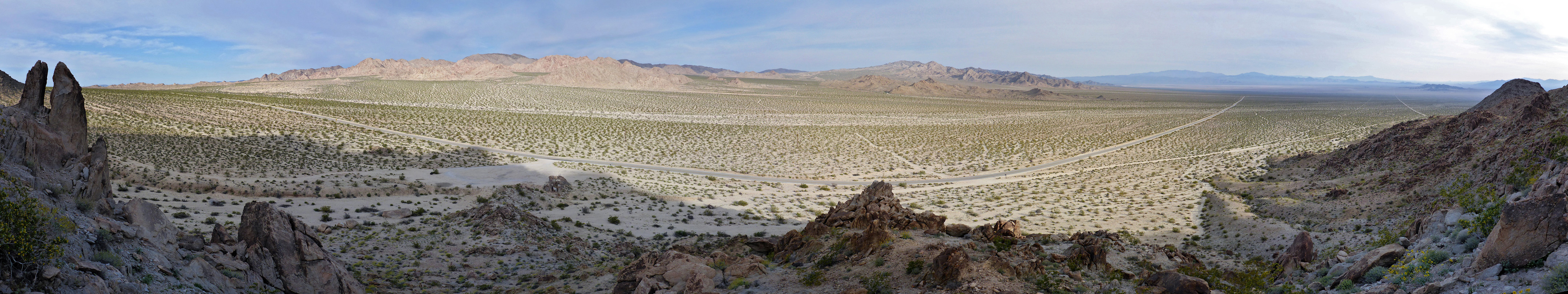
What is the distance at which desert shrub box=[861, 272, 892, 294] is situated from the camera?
1047cm

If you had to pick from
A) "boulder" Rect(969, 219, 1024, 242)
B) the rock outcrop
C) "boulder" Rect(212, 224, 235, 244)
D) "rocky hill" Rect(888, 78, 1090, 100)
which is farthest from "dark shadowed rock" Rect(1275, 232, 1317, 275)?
"rocky hill" Rect(888, 78, 1090, 100)

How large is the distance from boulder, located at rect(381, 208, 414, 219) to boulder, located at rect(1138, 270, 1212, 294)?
18488 millimetres

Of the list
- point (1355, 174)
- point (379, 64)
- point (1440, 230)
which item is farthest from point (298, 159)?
point (379, 64)

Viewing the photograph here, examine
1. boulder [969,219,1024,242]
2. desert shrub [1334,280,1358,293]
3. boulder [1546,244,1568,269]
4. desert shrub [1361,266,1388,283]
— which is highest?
boulder [1546,244,1568,269]

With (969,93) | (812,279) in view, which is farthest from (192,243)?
(969,93)

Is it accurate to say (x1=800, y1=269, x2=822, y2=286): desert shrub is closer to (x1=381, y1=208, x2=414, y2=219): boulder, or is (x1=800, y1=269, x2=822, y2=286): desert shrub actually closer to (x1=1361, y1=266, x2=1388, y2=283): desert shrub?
(x1=1361, y1=266, x2=1388, y2=283): desert shrub

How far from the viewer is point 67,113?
1083 cm

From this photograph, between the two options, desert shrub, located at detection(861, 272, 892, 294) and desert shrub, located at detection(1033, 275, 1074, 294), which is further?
desert shrub, located at detection(861, 272, 892, 294)

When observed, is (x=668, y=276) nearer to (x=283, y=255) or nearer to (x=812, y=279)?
(x=812, y=279)

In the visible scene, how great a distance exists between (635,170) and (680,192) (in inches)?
222

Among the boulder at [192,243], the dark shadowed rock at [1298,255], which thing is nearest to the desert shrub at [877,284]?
the dark shadowed rock at [1298,255]

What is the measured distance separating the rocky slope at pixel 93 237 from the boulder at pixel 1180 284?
1291cm

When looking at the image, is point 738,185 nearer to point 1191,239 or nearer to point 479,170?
point 479,170

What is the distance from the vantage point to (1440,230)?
29.5 ft
